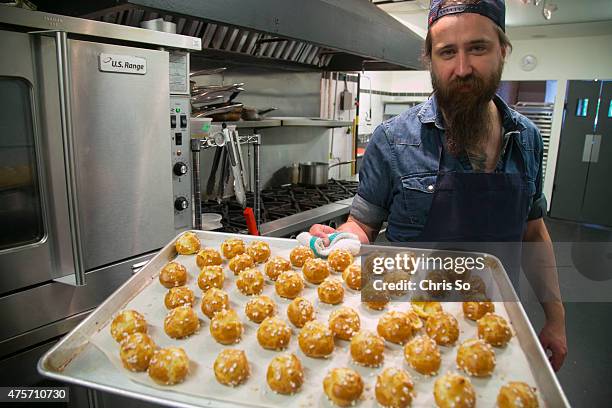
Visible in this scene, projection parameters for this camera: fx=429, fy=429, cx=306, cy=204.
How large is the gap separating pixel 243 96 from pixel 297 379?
3.05 meters

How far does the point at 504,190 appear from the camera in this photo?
1.53 m

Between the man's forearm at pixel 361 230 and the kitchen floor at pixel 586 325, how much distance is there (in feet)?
7.29

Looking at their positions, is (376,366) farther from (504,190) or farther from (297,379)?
(504,190)

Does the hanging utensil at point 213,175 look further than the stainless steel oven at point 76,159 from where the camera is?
Yes

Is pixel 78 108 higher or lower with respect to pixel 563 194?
higher

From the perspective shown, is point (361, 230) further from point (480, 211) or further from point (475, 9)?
point (475, 9)

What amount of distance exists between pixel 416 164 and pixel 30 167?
1.44 metres

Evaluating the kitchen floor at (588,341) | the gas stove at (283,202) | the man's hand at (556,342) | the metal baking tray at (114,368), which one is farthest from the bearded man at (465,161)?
the kitchen floor at (588,341)

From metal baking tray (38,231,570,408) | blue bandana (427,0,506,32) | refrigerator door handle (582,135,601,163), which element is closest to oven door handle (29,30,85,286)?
metal baking tray (38,231,570,408)

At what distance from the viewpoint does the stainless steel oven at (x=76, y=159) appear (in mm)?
1529

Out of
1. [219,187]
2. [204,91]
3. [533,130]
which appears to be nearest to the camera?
[533,130]

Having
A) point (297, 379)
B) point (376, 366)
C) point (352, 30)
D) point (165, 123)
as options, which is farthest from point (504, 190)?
point (352, 30)

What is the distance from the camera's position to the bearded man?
1.44m

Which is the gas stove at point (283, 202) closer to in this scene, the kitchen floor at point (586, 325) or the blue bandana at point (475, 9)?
the kitchen floor at point (586, 325)
